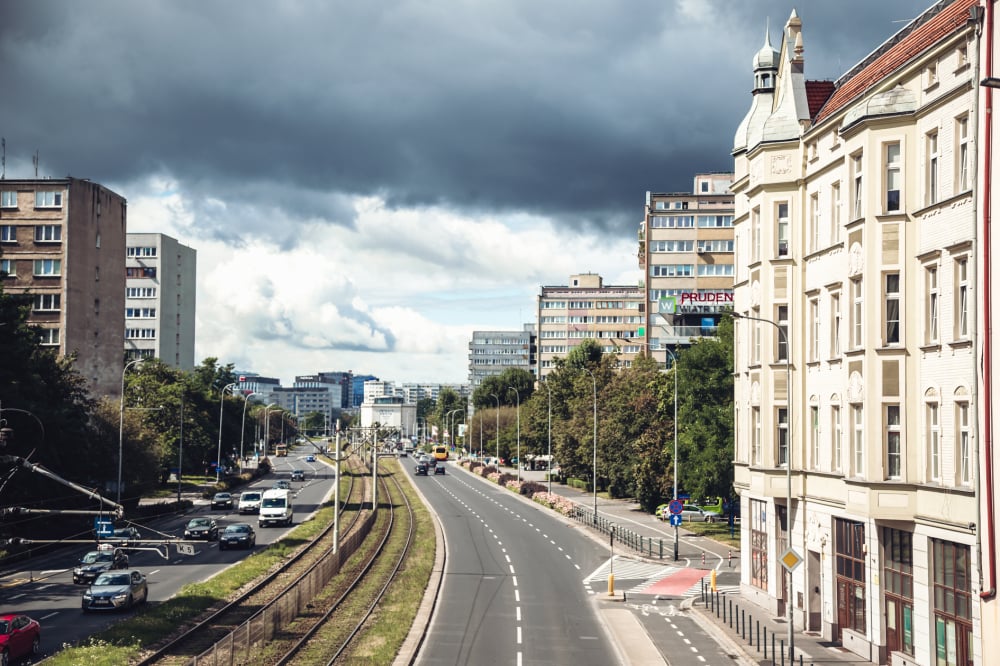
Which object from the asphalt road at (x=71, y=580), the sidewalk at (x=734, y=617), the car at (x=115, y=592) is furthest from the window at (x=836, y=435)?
the car at (x=115, y=592)

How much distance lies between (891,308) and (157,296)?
152m

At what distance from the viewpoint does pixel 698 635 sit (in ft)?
115

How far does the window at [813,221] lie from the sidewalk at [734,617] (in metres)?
13.0

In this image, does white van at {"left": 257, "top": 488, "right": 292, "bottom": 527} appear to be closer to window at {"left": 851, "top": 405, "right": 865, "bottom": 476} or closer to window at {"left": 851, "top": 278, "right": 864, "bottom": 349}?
window at {"left": 851, "top": 405, "right": 865, "bottom": 476}

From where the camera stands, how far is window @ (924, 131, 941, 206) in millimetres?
27203

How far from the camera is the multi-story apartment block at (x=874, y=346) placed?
25516 millimetres

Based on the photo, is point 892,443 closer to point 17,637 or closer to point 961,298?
point 961,298

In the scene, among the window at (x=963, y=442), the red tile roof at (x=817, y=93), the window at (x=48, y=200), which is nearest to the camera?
the window at (x=963, y=442)

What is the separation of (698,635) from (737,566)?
19118 mm

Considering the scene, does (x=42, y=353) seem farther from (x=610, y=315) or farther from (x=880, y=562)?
(x=610, y=315)

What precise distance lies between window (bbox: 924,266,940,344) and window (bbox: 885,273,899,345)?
4.17ft

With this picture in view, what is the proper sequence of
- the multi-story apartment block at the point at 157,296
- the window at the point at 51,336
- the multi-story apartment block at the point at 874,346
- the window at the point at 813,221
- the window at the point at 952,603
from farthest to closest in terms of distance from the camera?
the multi-story apartment block at the point at 157,296 → the window at the point at 51,336 → the window at the point at 813,221 → the multi-story apartment block at the point at 874,346 → the window at the point at 952,603

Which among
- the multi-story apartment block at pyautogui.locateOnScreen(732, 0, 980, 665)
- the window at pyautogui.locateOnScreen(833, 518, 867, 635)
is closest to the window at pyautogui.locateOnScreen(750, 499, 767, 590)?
the multi-story apartment block at pyautogui.locateOnScreen(732, 0, 980, 665)

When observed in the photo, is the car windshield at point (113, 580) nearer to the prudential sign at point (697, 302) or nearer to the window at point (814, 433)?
Result: the window at point (814, 433)
